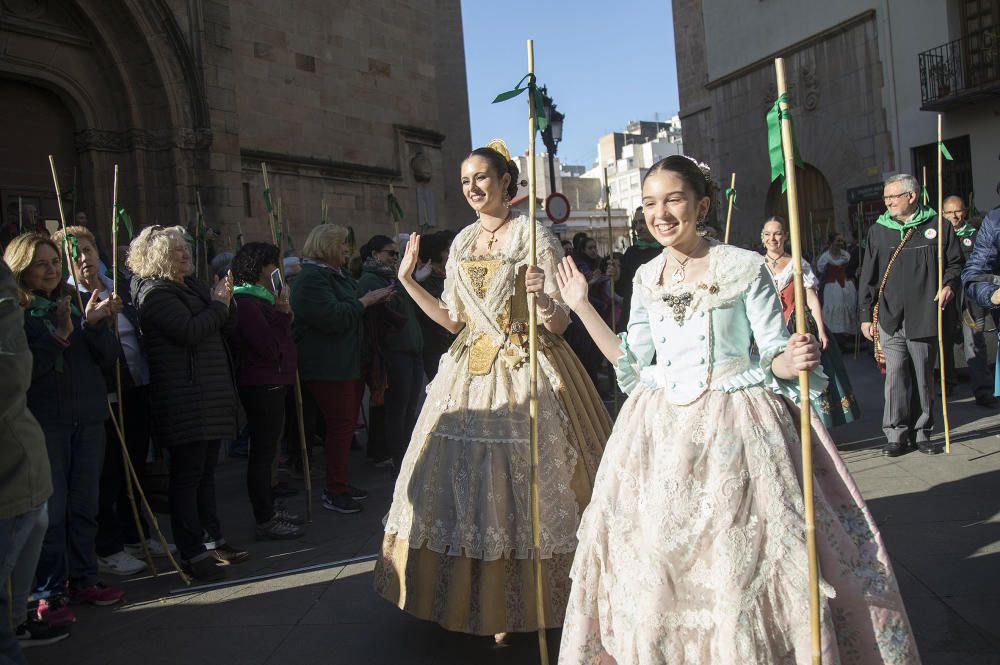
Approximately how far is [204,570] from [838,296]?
11.0 metres

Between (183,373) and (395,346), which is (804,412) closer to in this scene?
(183,373)

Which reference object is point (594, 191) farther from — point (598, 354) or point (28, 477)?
point (28, 477)

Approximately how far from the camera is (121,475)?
493 centimetres

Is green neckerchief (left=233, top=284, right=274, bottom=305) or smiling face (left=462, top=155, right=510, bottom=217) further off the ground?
smiling face (left=462, top=155, right=510, bottom=217)

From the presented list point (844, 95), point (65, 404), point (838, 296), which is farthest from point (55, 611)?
point (844, 95)

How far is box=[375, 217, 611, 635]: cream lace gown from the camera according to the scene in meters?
3.39

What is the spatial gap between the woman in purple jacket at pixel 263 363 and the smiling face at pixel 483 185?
1895 millimetres

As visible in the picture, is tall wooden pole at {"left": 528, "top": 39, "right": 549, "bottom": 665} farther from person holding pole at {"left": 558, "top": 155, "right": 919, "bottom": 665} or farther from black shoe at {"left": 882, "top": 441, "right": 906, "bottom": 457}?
black shoe at {"left": 882, "top": 441, "right": 906, "bottom": 457}

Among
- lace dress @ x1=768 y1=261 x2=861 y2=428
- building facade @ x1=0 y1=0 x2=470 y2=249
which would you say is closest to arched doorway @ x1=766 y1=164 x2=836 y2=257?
building facade @ x1=0 y1=0 x2=470 y2=249

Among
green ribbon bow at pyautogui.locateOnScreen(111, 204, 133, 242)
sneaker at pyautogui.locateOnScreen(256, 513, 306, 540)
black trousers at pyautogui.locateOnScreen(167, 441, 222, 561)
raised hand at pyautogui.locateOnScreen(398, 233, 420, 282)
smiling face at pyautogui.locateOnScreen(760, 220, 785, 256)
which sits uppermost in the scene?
green ribbon bow at pyautogui.locateOnScreen(111, 204, 133, 242)

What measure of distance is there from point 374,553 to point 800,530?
3.01m

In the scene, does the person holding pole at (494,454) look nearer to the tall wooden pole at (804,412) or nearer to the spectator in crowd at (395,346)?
the tall wooden pole at (804,412)

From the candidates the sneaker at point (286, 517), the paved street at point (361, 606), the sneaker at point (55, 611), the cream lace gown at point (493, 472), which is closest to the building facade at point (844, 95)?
the paved street at point (361, 606)

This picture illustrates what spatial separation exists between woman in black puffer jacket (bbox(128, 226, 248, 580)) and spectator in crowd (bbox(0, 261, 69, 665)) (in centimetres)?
159
